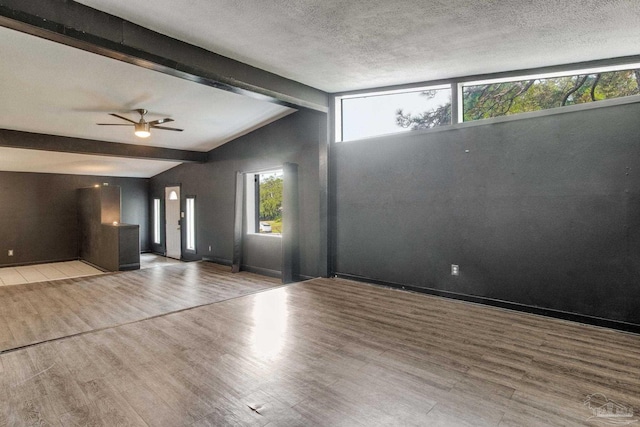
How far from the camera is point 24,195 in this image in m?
8.43

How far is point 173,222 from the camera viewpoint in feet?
31.5

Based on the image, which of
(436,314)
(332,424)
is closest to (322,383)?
(332,424)

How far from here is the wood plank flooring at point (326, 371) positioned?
6.34 feet

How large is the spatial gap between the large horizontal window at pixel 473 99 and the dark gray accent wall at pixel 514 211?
0.23 m

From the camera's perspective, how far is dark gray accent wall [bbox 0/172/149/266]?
27.0 feet

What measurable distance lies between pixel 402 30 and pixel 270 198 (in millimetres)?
4690

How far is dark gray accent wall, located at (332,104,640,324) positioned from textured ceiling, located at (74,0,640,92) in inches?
28.9

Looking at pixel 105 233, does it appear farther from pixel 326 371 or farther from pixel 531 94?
pixel 531 94

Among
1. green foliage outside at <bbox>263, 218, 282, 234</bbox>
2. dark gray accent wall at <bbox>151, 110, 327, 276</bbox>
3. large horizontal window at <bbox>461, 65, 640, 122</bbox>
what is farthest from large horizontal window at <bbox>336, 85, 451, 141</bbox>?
green foliage outside at <bbox>263, 218, 282, 234</bbox>

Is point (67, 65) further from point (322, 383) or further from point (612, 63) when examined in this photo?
point (612, 63)

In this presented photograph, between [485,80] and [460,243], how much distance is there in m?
2.04

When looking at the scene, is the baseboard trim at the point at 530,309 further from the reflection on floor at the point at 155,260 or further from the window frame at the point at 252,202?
the reflection on floor at the point at 155,260

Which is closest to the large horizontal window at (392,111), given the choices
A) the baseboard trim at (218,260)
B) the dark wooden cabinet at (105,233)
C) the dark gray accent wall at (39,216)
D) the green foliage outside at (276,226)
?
the green foliage outside at (276,226)

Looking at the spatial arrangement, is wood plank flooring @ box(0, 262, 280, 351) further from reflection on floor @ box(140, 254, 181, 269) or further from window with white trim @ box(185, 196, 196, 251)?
window with white trim @ box(185, 196, 196, 251)
